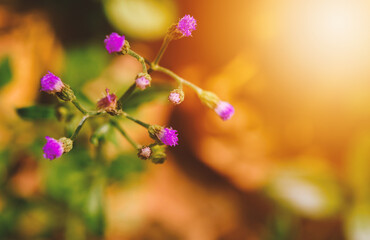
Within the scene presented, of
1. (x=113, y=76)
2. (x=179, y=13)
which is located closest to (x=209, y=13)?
(x=179, y=13)

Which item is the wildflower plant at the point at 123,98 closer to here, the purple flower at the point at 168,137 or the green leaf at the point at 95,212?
the purple flower at the point at 168,137

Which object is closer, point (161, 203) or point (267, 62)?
point (267, 62)

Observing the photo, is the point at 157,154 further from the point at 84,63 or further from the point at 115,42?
the point at 84,63

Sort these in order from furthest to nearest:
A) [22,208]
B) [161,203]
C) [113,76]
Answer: [161,203] → [113,76] → [22,208]

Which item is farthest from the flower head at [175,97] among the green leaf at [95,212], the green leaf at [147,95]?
the green leaf at [95,212]

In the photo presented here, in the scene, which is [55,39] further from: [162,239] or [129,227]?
[162,239]

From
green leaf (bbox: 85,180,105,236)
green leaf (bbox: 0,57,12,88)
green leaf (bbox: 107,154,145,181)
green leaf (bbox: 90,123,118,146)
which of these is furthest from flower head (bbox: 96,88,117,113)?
green leaf (bbox: 0,57,12,88)
